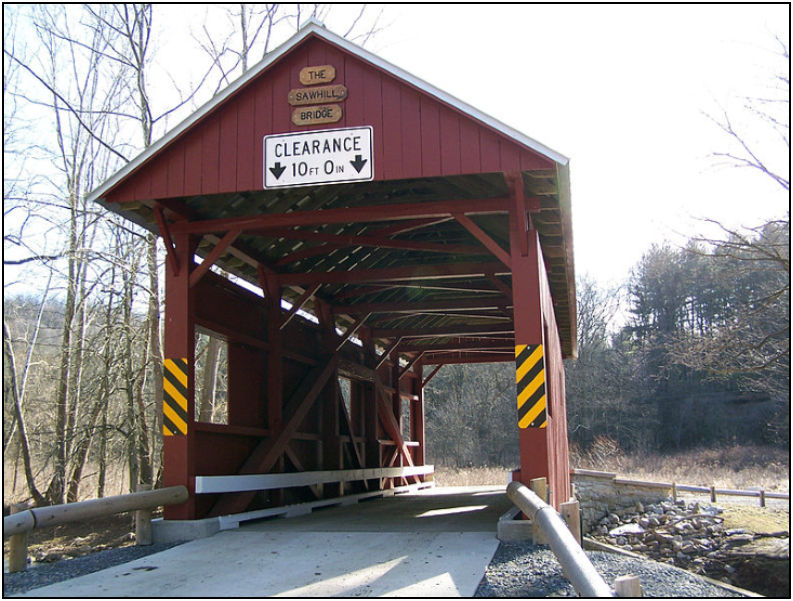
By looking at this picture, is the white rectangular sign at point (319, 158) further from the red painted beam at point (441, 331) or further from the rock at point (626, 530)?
the rock at point (626, 530)

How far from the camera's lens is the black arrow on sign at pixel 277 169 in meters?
8.28

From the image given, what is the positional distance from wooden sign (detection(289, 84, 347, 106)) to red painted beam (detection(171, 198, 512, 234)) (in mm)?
1232

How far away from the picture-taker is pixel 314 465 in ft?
41.6

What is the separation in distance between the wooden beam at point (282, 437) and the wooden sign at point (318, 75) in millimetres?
4784

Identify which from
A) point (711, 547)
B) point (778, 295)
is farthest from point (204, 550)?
point (711, 547)

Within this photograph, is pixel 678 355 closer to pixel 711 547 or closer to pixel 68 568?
pixel 711 547

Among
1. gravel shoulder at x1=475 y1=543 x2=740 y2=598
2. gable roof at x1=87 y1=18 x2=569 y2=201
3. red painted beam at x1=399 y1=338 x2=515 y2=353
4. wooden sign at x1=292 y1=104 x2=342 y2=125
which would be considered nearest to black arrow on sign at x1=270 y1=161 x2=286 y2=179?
wooden sign at x1=292 y1=104 x2=342 y2=125

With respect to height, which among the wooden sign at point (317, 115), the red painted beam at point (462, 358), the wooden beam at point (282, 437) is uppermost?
the wooden sign at point (317, 115)

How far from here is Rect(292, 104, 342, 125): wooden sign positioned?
27.3 feet

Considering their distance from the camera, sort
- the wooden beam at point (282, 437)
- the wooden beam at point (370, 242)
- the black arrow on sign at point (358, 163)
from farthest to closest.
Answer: the wooden beam at point (370, 242) → the wooden beam at point (282, 437) → the black arrow on sign at point (358, 163)

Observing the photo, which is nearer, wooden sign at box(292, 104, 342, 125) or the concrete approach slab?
the concrete approach slab

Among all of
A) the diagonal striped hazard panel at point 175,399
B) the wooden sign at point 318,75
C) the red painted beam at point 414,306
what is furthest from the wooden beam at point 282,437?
the wooden sign at point 318,75

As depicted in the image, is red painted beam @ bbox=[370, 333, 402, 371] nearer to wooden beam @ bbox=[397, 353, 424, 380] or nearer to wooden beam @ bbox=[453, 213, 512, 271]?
wooden beam @ bbox=[397, 353, 424, 380]

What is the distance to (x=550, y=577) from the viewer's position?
18.4 ft
